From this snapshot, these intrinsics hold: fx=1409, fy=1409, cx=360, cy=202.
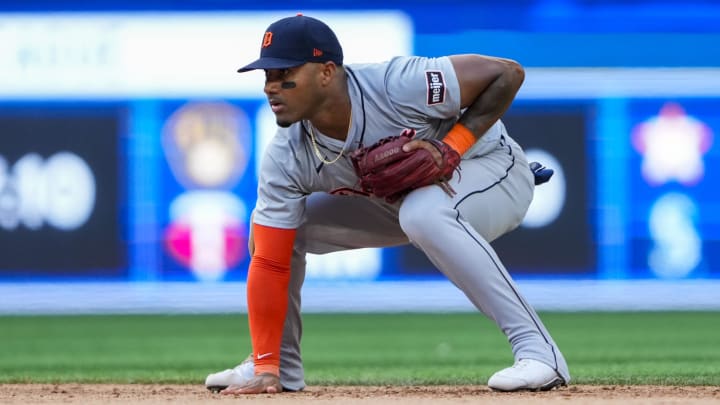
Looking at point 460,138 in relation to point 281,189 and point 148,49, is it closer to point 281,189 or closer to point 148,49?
point 281,189

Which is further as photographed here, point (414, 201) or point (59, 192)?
point (59, 192)

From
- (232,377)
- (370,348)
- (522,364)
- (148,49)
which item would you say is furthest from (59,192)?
(522,364)

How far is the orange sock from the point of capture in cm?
405

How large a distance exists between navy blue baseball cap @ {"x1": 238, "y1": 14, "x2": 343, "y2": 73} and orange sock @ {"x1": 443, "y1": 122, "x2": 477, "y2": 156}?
415 mm

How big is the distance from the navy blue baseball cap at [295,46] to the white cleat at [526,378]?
Result: 102 cm

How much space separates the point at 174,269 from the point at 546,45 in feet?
9.71

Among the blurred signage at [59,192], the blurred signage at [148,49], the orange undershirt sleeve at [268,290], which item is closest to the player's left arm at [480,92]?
the orange undershirt sleeve at [268,290]

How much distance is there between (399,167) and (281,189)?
398mm

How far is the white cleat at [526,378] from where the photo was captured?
12.7 ft

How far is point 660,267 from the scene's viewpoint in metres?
9.30

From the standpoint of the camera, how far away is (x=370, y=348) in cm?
698

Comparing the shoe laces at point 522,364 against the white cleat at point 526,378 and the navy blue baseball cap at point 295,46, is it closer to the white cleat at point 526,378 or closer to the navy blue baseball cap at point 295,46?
the white cleat at point 526,378

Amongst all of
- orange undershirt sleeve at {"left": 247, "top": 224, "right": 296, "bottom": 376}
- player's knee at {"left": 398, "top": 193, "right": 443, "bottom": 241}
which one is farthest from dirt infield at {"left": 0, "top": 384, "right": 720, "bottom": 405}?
player's knee at {"left": 398, "top": 193, "right": 443, "bottom": 241}

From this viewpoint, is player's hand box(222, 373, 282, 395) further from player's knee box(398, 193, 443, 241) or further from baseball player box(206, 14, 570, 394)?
player's knee box(398, 193, 443, 241)
